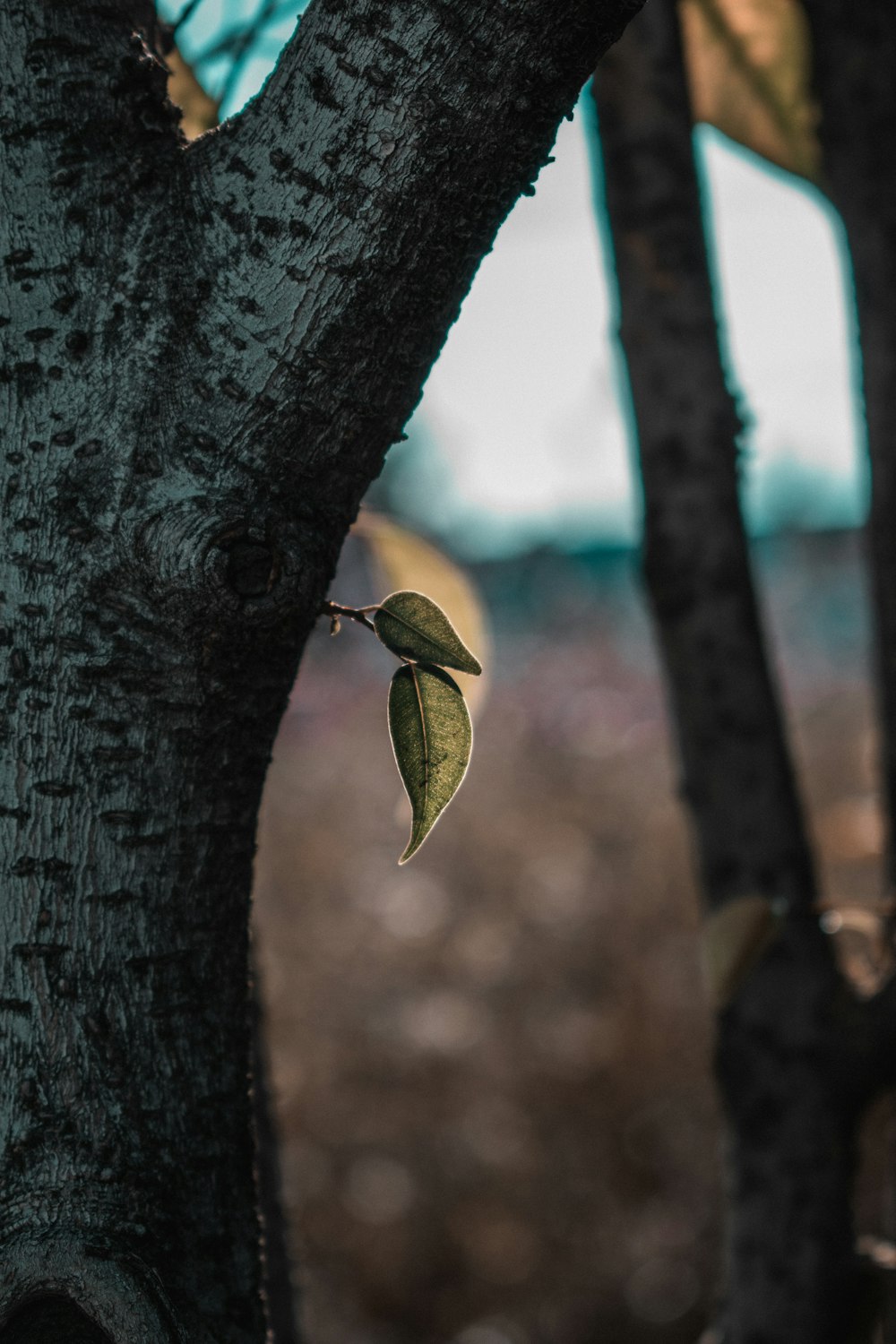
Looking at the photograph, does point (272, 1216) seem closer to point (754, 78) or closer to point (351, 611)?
point (351, 611)

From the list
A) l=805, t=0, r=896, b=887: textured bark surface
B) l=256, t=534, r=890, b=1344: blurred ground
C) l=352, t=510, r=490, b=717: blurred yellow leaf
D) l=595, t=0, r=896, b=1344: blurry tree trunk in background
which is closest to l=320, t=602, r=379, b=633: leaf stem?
l=352, t=510, r=490, b=717: blurred yellow leaf

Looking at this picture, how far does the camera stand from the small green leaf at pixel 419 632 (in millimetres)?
366

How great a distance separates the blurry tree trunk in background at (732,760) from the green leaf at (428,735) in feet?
1.34

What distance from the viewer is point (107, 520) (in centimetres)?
35

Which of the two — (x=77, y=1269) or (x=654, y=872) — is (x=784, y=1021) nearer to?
(x=77, y=1269)

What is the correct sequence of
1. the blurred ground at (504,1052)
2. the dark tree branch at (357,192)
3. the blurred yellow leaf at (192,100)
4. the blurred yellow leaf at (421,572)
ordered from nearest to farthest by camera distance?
1. the dark tree branch at (357,192)
2. the blurred yellow leaf at (192,100)
3. the blurred yellow leaf at (421,572)
4. the blurred ground at (504,1052)

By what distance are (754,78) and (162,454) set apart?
68 centimetres

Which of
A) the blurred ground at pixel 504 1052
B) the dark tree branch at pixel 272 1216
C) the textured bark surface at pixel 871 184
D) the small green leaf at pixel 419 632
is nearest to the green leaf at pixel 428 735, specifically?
the small green leaf at pixel 419 632

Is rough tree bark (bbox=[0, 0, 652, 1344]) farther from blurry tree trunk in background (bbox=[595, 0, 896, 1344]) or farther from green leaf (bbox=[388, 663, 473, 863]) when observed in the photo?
Answer: blurry tree trunk in background (bbox=[595, 0, 896, 1344])

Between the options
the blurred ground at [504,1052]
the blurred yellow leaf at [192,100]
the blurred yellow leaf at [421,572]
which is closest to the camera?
the blurred yellow leaf at [192,100]

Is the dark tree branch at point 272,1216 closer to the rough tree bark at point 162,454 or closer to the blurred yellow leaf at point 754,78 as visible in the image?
the rough tree bark at point 162,454

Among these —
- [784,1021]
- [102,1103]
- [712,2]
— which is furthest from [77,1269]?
[712,2]

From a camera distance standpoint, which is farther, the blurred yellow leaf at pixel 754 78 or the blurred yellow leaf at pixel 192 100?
the blurred yellow leaf at pixel 754 78

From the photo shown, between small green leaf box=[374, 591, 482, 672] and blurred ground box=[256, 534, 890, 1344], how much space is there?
2.51 ft
